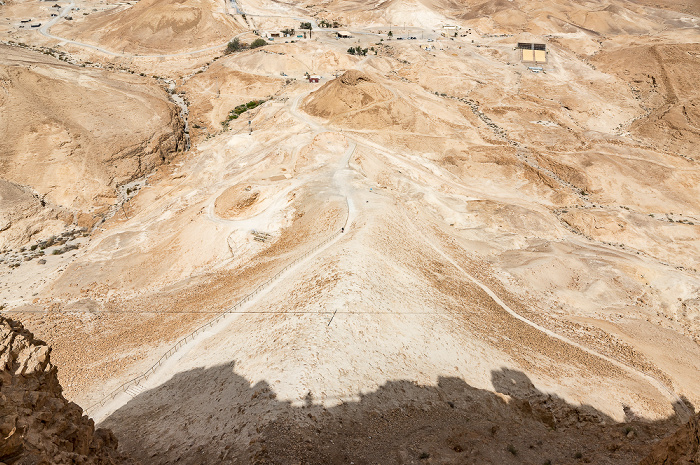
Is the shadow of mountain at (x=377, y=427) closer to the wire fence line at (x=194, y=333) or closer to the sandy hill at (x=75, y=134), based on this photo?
the wire fence line at (x=194, y=333)

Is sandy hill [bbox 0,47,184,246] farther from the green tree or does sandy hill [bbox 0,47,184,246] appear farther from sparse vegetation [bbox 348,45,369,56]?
sparse vegetation [bbox 348,45,369,56]

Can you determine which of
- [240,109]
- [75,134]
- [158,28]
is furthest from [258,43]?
[75,134]

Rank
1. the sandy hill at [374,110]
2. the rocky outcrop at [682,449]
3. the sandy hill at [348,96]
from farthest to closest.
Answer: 1. the sandy hill at [348,96]
2. the sandy hill at [374,110]
3. the rocky outcrop at [682,449]

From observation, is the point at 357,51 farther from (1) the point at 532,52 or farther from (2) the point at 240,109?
(1) the point at 532,52

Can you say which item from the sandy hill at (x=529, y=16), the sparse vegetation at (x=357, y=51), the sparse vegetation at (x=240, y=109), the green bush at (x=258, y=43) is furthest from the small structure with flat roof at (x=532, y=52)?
the sparse vegetation at (x=240, y=109)

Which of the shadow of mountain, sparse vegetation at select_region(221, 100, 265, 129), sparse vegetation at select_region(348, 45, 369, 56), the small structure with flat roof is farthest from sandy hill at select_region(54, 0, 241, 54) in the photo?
the shadow of mountain

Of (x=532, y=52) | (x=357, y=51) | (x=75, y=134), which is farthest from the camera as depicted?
(x=357, y=51)
